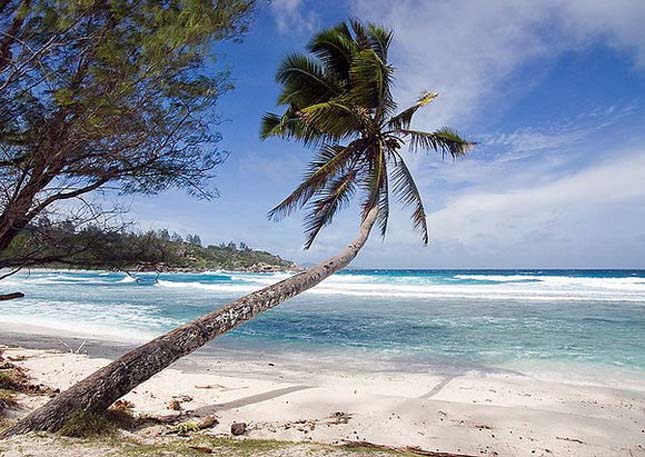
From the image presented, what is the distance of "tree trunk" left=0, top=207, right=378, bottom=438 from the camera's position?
380 centimetres

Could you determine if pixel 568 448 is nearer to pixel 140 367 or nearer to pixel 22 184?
pixel 140 367

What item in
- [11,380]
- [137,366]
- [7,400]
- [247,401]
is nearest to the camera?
[137,366]

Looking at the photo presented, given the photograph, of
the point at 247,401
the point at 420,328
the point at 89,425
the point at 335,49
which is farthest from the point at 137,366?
the point at 420,328

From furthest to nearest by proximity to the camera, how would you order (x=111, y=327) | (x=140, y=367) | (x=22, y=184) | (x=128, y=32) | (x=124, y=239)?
(x=111, y=327) < (x=124, y=239) < (x=22, y=184) < (x=128, y=32) < (x=140, y=367)

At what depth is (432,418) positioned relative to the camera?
5.16 m

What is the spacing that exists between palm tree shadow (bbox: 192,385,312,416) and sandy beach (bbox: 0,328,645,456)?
0.01 m

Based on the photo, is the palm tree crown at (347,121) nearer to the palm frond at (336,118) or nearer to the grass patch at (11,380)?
the palm frond at (336,118)

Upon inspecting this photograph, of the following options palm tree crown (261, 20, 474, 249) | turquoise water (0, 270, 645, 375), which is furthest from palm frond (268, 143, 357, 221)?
turquoise water (0, 270, 645, 375)

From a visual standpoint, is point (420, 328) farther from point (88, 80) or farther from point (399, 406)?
point (88, 80)

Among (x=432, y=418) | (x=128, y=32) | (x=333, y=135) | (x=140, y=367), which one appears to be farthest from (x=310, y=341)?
(x=128, y=32)

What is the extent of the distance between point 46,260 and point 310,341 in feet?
26.5

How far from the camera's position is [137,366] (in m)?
4.23

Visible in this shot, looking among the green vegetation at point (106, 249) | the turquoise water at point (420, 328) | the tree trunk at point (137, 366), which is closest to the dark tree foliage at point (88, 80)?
the green vegetation at point (106, 249)

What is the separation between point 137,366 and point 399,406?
10.8 ft
